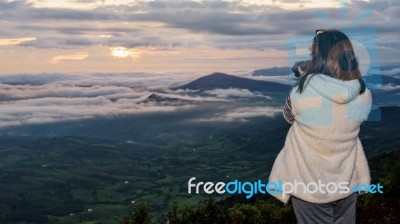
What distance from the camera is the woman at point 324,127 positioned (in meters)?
5.43

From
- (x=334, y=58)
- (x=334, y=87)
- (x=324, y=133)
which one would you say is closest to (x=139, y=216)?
(x=324, y=133)

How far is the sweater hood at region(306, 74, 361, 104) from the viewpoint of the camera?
5.39m

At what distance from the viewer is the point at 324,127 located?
5512 mm

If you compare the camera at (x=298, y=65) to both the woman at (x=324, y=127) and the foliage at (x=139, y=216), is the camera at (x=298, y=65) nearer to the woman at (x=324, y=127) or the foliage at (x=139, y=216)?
the woman at (x=324, y=127)

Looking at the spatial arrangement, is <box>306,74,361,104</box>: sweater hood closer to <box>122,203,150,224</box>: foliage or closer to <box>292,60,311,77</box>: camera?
<box>292,60,311,77</box>: camera

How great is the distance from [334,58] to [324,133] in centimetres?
86

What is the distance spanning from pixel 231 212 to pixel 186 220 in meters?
1.41

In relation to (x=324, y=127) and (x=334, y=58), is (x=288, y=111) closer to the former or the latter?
(x=324, y=127)

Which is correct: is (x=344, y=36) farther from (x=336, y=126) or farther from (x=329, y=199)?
(x=329, y=199)

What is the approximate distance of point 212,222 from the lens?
1075 centimetres

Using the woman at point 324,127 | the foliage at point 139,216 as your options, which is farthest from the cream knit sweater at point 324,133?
the foliage at point 139,216

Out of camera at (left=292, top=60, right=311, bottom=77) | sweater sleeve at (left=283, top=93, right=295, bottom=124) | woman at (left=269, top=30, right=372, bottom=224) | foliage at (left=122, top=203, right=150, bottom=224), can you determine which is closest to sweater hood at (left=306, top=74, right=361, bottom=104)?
woman at (left=269, top=30, right=372, bottom=224)

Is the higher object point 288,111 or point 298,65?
point 298,65

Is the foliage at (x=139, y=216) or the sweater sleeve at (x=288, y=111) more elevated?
the sweater sleeve at (x=288, y=111)
